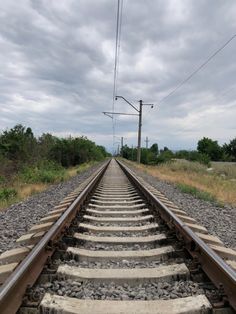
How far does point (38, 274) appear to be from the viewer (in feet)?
11.2

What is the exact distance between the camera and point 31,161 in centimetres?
3038

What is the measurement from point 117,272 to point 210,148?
119163 mm

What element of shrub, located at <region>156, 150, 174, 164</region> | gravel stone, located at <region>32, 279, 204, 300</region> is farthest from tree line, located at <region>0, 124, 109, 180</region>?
shrub, located at <region>156, 150, 174, 164</region>

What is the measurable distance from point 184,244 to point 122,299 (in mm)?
1557

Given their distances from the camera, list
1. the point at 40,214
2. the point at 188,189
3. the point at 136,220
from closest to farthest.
Result: the point at 136,220
the point at 40,214
the point at 188,189

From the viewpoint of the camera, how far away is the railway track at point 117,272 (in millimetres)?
2902

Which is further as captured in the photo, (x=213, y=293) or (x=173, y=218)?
(x=173, y=218)

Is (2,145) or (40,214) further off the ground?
(2,145)

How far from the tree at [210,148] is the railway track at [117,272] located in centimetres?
11268

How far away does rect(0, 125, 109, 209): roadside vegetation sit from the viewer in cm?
1388

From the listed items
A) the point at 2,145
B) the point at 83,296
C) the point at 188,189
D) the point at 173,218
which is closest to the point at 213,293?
the point at 83,296

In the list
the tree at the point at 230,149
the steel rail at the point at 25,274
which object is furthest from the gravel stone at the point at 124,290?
the tree at the point at 230,149

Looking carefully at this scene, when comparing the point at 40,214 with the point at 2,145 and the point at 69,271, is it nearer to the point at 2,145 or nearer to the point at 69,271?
the point at 69,271

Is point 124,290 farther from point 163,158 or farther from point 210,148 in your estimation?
point 210,148
